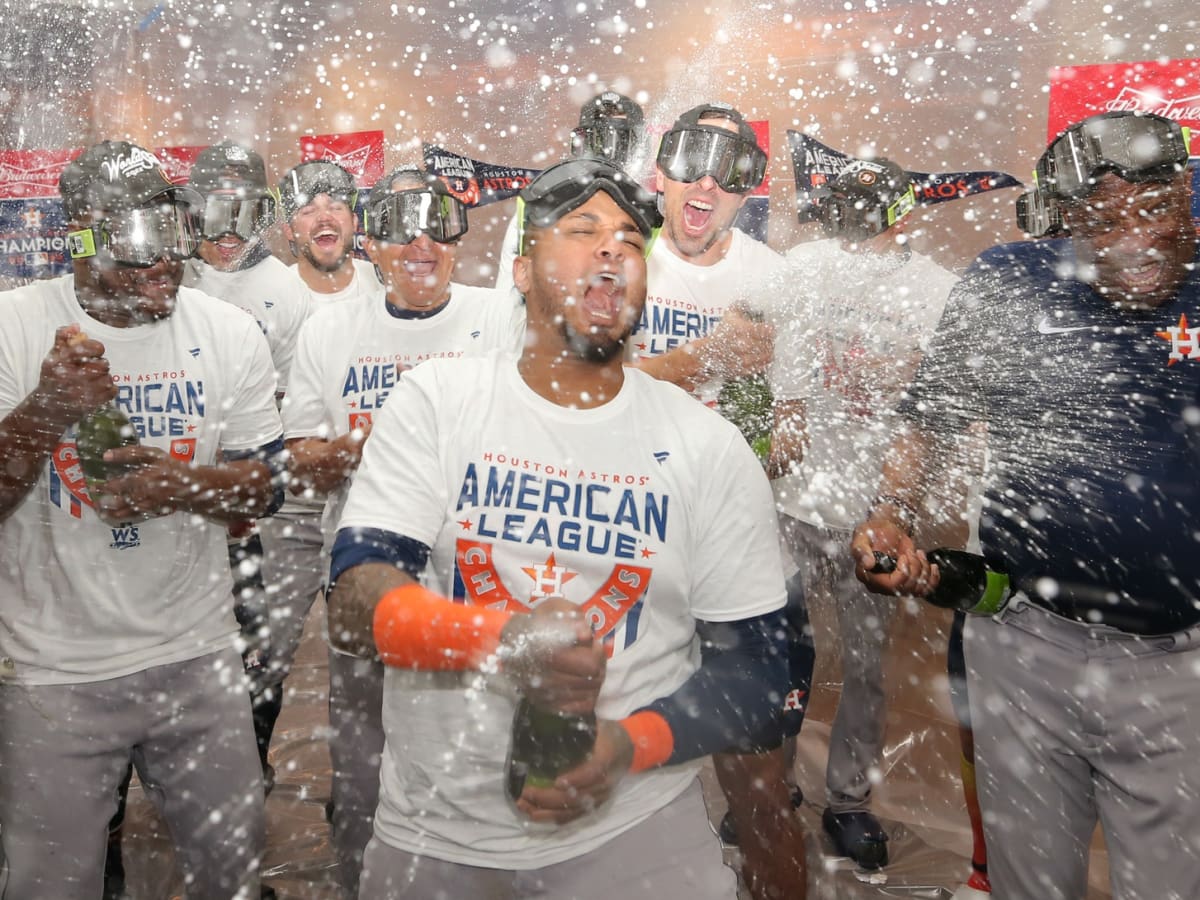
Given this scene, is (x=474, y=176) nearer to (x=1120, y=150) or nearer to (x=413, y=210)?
(x=413, y=210)

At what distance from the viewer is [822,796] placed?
2611mm

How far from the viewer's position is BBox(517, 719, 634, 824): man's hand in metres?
0.94

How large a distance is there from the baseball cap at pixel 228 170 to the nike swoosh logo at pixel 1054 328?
Result: 223cm

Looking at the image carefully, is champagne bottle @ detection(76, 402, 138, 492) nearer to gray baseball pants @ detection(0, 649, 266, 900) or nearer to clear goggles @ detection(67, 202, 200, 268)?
clear goggles @ detection(67, 202, 200, 268)

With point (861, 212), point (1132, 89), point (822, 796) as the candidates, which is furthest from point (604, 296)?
point (1132, 89)

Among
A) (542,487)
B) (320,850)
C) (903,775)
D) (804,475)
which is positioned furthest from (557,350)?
(903,775)

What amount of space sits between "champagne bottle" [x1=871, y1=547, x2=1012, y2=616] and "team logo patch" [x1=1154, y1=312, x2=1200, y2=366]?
0.46 metres

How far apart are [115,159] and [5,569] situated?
83 centimetres

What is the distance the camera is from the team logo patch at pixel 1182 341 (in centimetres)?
140

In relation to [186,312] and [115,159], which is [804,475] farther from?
[115,159]

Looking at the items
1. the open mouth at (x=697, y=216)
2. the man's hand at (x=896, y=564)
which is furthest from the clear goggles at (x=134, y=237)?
the man's hand at (x=896, y=564)

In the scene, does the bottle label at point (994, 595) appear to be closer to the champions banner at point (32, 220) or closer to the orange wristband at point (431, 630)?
the orange wristband at point (431, 630)

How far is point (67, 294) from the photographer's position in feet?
5.48

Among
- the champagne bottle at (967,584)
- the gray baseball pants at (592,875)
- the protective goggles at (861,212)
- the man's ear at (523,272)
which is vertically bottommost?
the gray baseball pants at (592,875)
